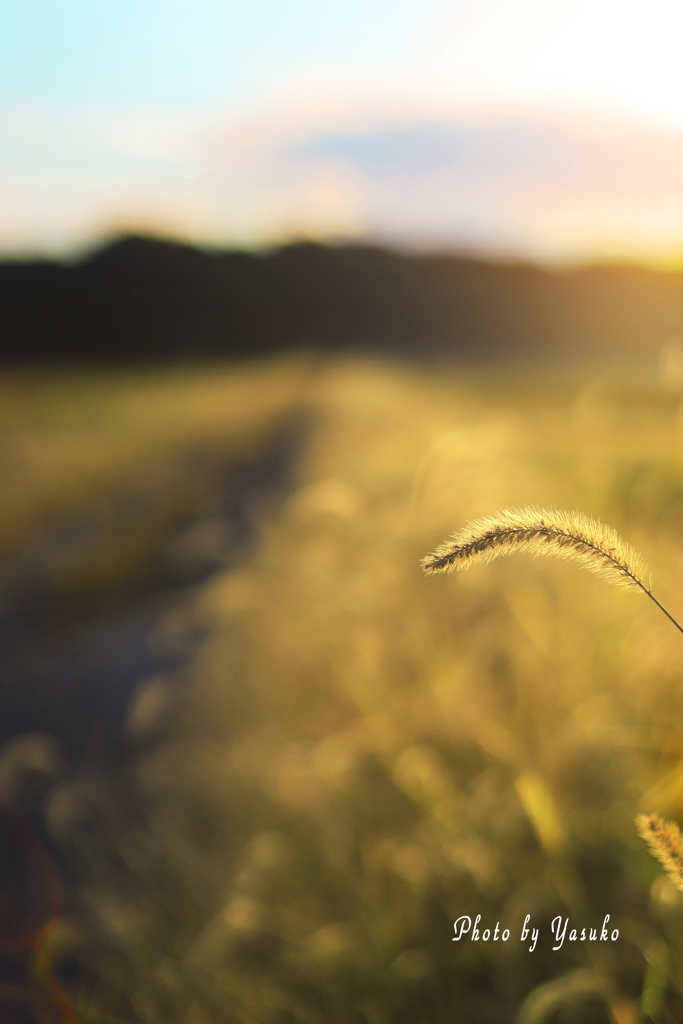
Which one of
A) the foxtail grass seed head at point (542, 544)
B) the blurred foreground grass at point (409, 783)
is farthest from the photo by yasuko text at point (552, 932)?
the foxtail grass seed head at point (542, 544)

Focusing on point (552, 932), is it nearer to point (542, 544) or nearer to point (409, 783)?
point (409, 783)

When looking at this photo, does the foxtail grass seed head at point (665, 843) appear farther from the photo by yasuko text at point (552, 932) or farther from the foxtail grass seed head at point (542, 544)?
the photo by yasuko text at point (552, 932)

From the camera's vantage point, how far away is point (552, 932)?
156cm

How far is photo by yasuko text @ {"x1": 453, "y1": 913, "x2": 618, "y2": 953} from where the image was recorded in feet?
5.02

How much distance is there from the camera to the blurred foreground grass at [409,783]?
1572 mm

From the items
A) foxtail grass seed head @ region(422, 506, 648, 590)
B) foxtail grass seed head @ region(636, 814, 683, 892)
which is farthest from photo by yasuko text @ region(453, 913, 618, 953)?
foxtail grass seed head @ region(422, 506, 648, 590)

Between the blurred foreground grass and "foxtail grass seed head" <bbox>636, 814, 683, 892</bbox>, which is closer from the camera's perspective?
"foxtail grass seed head" <bbox>636, 814, 683, 892</bbox>

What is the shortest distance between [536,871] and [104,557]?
3.88m

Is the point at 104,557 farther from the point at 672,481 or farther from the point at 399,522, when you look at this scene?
the point at 672,481

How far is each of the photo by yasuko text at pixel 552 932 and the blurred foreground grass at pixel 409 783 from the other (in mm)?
15

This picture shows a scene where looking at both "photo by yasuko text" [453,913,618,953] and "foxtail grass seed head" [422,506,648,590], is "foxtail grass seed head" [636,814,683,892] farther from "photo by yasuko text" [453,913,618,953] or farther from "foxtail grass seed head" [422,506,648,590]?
"photo by yasuko text" [453,913,618,953]

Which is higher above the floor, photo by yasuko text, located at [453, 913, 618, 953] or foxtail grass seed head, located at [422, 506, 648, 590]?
foxtail grass seed head, located at [422, 506, 648, 590]

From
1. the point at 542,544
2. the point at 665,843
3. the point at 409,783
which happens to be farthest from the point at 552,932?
the point at 542,544

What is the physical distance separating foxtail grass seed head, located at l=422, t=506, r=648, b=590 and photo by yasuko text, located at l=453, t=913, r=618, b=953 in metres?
1.13
